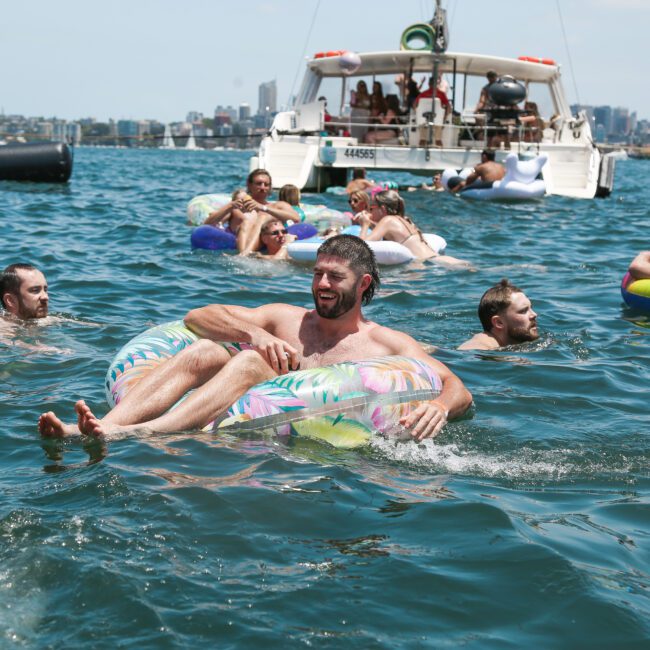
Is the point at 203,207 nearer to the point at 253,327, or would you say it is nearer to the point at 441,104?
the point at 441,104

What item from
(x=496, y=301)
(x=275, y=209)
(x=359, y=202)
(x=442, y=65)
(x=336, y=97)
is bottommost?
(x=496, y=301)

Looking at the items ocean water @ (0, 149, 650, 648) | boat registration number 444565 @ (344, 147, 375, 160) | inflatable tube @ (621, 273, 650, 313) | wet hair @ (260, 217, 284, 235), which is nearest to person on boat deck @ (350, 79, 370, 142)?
boat registration number 444565 @ (344, 147, 375, 160)

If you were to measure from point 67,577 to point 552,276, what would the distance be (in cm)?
855

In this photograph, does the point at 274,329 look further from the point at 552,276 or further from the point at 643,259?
the point at 552,276

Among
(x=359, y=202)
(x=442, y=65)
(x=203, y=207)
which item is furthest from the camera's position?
(x=442, y=65)

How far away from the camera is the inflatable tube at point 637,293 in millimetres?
8524

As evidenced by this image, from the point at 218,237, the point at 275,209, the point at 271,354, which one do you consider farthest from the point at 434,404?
the point at 275,209

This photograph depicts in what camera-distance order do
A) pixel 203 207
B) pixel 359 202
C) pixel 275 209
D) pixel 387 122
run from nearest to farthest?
pixel 275 209
pixel 359 202
pixel 203 207
pixel 387 122

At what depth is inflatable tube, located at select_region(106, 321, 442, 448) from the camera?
4828mm

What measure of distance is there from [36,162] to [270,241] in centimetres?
1192

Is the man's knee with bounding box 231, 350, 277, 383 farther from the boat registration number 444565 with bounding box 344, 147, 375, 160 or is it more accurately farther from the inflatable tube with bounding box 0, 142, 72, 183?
the inflatable tube with bounding box 0, 142, 72, 183

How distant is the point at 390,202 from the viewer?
11.7m

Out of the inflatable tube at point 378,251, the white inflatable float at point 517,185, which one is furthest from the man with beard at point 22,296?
the white inflatable float at point 517,185

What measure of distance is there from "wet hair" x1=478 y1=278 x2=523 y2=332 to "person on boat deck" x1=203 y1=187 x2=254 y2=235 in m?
5.19
